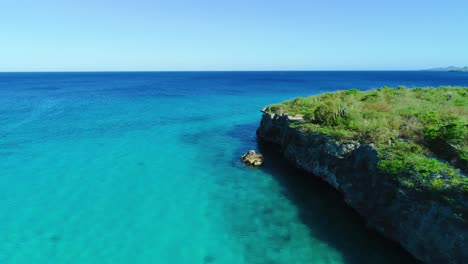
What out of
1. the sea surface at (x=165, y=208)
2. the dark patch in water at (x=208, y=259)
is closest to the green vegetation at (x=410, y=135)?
the sea surface at (x=165, y=208)

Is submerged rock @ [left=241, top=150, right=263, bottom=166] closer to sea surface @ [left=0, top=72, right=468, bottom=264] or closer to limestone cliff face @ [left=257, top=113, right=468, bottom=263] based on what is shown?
sea surface @ [left=0, top=72, right=468, bottom=264]

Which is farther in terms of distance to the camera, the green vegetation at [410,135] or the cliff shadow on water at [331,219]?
the cliff shadow on water at [331,219]

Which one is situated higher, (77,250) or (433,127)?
(433,127)

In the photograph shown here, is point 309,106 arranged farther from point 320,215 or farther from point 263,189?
point 320,215

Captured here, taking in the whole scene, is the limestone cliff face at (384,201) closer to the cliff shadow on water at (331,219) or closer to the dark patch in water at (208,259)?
the cliff shadow on water at (331,219)

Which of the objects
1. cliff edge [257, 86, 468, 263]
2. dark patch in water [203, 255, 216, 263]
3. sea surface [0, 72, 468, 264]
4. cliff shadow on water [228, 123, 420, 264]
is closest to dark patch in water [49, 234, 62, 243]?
sea surface [0, 72, 468, 264]

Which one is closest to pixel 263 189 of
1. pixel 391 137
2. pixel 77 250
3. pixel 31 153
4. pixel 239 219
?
pixel 239 219
